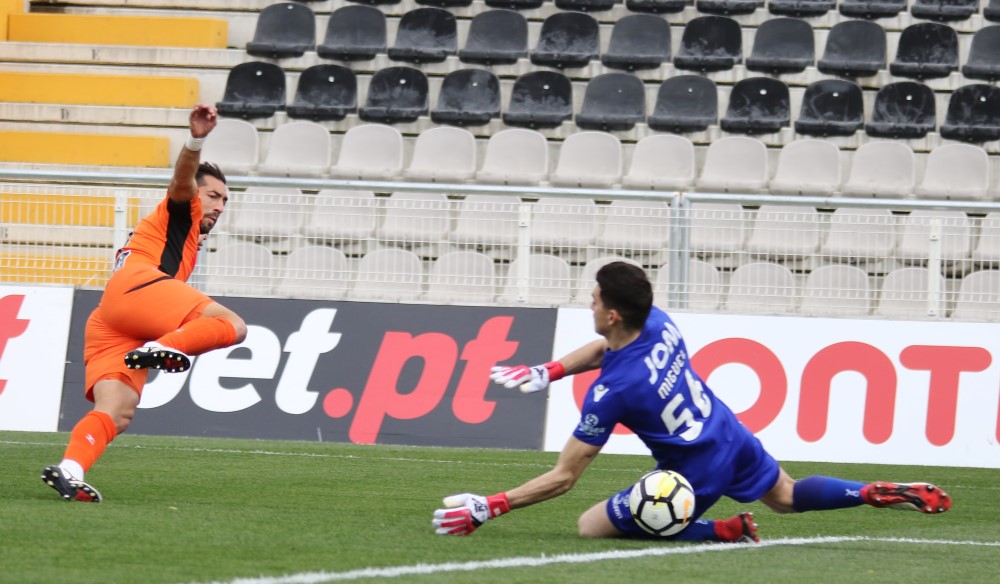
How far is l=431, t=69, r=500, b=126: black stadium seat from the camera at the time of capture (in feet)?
56.0

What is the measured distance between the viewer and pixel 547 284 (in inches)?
456

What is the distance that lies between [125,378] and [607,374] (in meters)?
2.48

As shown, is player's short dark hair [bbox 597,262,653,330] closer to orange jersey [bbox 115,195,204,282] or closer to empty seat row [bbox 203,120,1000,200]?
orange jersey [bbox 115,195,204,282]

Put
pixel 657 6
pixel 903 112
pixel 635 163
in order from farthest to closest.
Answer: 1. pixel 657 6
2. pixel 903 112
3. pixel 635 163

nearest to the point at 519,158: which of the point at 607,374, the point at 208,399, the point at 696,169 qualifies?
the point at 696,169

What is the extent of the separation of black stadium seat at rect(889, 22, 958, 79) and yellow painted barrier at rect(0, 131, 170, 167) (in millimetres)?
9010

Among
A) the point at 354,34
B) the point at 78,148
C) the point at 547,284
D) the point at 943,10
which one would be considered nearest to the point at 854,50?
the point at 943,10

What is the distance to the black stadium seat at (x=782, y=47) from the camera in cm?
1748

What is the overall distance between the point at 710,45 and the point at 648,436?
1238 centimetres

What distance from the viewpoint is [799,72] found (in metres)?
17.6

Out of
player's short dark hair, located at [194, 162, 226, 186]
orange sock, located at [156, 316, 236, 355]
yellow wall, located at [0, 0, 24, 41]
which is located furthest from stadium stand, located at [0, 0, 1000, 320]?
orange sock, located at [156, 316, 236, 355]

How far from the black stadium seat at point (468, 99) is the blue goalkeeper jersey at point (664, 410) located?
1123 cm

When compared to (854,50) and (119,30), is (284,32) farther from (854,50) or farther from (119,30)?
(854,50)

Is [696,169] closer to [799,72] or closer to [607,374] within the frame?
[799,72]
